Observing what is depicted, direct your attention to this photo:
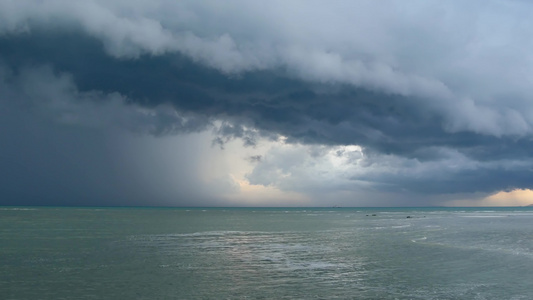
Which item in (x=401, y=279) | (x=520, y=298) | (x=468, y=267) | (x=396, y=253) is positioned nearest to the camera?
(x=520, y=298)

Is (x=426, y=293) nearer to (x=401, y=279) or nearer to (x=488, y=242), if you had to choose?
(x=401, y=279)

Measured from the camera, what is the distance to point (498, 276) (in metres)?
33.5

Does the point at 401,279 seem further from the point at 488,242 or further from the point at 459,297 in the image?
the point at 488,242

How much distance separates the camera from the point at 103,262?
130 feet

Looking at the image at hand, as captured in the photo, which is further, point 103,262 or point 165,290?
point 103,262

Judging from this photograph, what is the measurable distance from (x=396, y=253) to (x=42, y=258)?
3572cm

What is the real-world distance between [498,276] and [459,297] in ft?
29.9

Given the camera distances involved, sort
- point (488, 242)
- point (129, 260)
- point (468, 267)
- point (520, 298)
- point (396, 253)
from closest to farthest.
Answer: point (520, 298) → point (468, 267) → point (129, 260) → point (396, 253) → point (488, 242)

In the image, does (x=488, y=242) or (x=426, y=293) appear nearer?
(x=426, y=293)

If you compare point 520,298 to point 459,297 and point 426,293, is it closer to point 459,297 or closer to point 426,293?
point 459,297

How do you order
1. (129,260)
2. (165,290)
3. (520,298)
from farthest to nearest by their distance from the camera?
(129,260) < (165,290) < (520,298)

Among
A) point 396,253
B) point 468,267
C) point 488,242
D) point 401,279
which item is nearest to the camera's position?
point 401,279

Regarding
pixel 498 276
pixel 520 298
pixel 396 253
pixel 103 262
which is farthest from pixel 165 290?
pixel 396 253

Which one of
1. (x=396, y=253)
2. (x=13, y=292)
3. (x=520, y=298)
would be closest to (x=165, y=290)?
(x=13, y=292)
